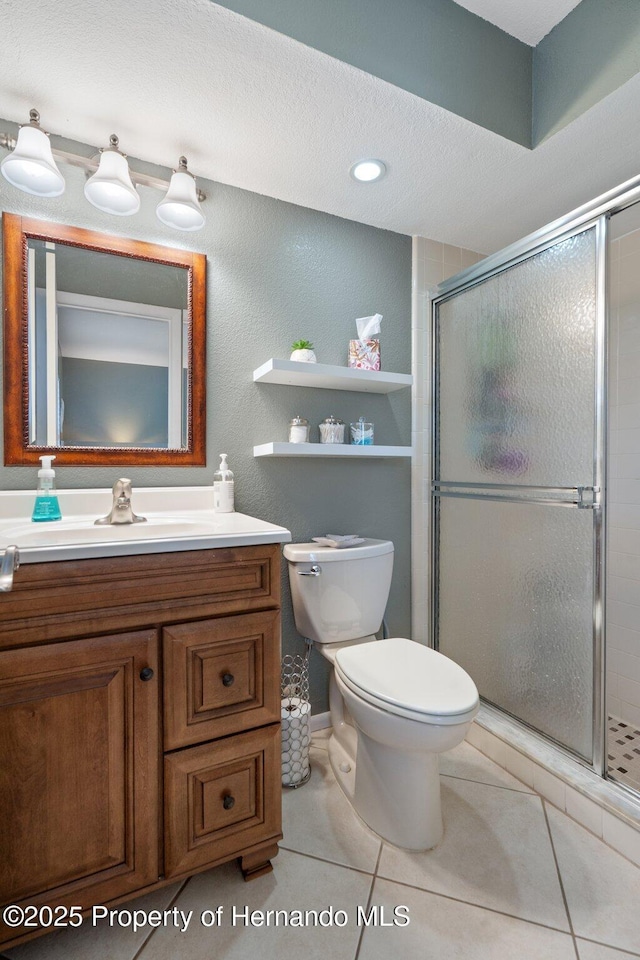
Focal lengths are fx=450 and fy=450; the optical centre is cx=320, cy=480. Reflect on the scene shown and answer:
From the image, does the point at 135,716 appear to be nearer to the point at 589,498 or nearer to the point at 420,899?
the point at 420,899

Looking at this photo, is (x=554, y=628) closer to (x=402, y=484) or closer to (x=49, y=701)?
(x=402, y=484)

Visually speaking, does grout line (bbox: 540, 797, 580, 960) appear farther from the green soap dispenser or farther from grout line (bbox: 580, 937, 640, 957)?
the green soap dispenser

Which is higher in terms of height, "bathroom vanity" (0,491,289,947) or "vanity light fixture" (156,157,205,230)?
"vanity light fixture" (156,157,205,230)

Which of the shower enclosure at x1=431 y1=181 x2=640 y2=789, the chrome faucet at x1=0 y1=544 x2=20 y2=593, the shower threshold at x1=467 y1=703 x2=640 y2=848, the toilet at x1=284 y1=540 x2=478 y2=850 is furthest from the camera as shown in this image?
the shower enclosure at x1=431 y1=181 x2=640 y2=789

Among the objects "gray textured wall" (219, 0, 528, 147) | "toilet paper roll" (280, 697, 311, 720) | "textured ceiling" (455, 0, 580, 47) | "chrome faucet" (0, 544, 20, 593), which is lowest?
"toilet paper roll" (280, 697, 311, 720)

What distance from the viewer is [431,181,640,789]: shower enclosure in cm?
140

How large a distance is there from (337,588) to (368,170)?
146cm

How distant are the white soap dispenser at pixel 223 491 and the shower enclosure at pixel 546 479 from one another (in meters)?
0.97

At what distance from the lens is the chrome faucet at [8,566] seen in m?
0.81

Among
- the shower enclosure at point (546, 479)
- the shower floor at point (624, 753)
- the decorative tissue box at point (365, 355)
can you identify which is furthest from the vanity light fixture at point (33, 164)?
the shower floor at point (624, 753)

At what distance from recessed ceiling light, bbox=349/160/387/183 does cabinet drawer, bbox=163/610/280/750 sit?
4.88 feet

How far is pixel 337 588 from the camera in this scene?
1584mm

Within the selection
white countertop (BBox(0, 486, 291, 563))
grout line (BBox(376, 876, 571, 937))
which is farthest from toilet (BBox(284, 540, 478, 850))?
white countertop (BBox(0, 486, 291, 563))

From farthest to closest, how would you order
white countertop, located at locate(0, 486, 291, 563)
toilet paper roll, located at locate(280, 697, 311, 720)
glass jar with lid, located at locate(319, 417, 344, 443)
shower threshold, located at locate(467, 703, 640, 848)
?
glass jar with lid, located at locate(319, 417, 344, 443)
toilet paper roll, located at locate(280, 697, 311, 720)
shower threshold, located at locate(467, 703, 640, 848)
white countertop, located at locate(0, 486, 291, 563)
